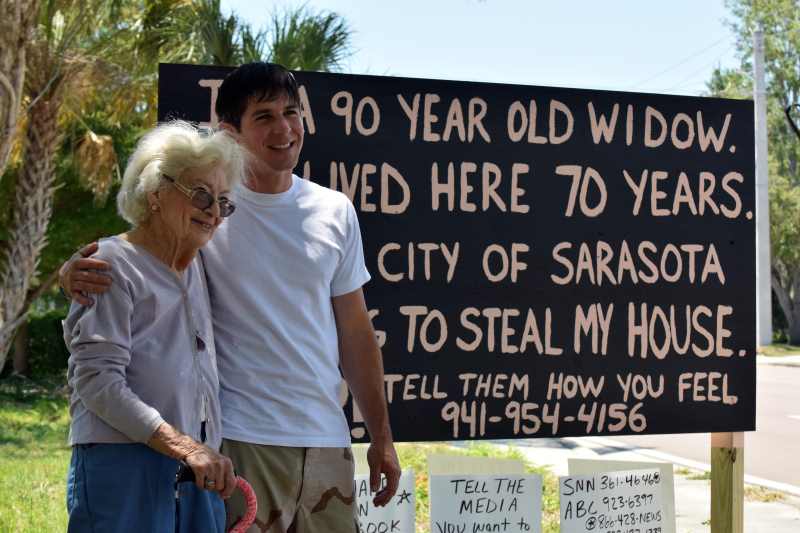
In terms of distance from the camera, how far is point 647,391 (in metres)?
3.79

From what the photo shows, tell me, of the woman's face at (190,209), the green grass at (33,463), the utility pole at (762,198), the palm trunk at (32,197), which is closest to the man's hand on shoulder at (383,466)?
the woman's face at (190,209)

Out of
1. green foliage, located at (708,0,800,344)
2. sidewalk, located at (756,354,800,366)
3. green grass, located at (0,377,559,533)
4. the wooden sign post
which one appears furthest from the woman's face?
green foliage, located at (708,0,800,344)

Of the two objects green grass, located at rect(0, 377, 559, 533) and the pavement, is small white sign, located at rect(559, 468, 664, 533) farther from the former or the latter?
the pavement

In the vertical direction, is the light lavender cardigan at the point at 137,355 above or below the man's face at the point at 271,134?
below

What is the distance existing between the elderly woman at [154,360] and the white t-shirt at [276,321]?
0.21m

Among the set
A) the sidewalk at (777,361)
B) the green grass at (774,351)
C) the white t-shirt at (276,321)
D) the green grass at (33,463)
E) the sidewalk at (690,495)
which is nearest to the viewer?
the white t-shirt at (276,321)

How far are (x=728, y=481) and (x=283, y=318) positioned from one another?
2.25 m

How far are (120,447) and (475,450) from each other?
6453 mm

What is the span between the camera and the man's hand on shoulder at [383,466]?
2.73 metres

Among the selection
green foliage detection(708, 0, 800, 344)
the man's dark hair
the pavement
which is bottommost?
the pavement

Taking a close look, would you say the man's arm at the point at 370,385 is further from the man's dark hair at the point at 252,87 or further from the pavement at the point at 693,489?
the pavement at the point at 693,489

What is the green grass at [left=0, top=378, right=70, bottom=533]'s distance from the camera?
6.04 metres

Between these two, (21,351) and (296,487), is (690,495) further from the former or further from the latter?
(21,351)

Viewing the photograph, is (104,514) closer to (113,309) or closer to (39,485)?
(113,309)
